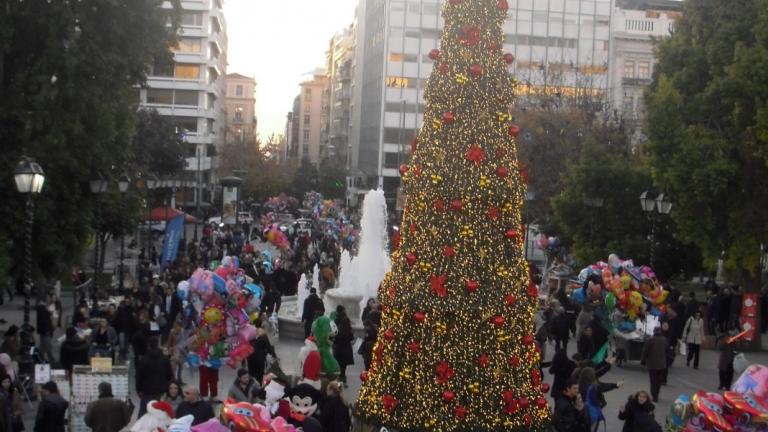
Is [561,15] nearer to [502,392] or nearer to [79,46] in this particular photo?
[79,46]

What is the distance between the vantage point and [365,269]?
2959cm

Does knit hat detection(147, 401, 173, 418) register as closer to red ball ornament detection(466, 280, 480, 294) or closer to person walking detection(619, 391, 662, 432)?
red ball ornament detection(466, 280, 480, 294)

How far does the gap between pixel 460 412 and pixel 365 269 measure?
16044mm

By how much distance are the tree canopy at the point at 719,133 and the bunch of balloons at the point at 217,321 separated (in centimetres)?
1121

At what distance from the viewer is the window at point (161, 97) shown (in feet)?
267

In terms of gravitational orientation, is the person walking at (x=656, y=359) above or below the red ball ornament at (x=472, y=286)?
below

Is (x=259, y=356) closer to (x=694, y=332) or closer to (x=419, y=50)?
(x=694, y=332)

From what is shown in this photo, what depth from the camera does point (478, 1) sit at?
13.7m

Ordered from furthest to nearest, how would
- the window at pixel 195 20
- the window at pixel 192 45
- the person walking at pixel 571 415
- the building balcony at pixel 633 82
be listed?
the window at pixel 195 20 < the window at pixel 192 45 < the building balcony at pixel 633 82 < the person walking at pixel 571 415

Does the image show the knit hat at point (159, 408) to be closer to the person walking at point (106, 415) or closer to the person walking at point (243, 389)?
the person walking at point (106, 415)

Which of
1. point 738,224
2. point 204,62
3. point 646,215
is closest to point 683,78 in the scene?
point 738,224

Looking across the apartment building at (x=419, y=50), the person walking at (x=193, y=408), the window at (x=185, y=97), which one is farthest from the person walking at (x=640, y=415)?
the window at (x=185, y=97)

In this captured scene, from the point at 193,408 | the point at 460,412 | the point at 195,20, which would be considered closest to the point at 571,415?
the point at 460,412

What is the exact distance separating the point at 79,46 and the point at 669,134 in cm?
1273
